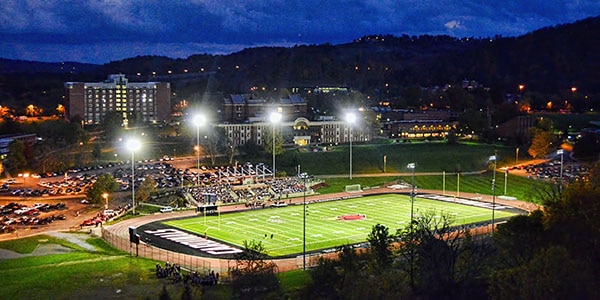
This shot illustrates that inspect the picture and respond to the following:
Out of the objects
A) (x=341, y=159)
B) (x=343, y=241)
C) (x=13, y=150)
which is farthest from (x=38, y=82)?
(x=343, y=241)

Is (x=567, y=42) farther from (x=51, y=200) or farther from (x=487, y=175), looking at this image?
(x=51, y=200)

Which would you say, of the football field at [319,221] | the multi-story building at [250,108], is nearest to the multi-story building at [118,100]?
the multi-story building at [250,108]

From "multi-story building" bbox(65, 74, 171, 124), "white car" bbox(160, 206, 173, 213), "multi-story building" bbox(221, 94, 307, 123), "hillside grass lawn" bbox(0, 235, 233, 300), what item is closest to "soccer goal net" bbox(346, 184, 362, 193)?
"white car" bbox(160, 206, 173, 213)

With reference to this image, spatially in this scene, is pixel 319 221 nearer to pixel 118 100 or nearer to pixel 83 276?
pixel 83 276

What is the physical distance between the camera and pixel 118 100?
11988 centimetres

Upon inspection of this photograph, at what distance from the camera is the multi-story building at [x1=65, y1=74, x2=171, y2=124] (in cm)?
11562

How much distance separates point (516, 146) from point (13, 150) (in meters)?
60.1

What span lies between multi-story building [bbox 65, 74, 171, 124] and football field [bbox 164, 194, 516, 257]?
66.2 m

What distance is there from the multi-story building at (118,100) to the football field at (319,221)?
66.2m

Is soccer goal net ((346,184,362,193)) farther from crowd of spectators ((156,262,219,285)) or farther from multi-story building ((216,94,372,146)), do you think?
crowd of spectators ((156,262,219,285))

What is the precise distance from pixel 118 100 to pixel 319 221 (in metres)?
79.9

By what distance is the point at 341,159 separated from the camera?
7675 centimetres

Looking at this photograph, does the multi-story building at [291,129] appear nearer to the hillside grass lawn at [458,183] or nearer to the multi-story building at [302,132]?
the multi-story building at [302,132]

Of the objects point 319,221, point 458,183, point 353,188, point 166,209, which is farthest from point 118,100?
point 319,221
